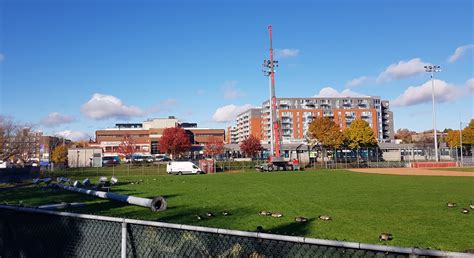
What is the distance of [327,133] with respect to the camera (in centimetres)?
7700

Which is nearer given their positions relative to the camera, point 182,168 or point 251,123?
point 182,168

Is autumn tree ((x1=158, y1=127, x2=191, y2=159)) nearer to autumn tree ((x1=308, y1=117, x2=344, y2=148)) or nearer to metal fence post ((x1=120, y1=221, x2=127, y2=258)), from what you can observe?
autumn tree ((x1=308, y1=117, x2=344, y2=148))

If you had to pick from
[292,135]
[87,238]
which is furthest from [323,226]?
→ [292,135]

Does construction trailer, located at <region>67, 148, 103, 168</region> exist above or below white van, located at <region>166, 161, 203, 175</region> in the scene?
above

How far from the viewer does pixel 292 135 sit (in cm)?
14850

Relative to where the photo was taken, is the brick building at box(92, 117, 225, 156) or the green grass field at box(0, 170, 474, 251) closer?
the green grass field at box(0, 170, 474, 251)

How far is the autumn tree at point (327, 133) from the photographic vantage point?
252ft

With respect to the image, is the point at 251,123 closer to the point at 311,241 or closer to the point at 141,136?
the point at 141,136

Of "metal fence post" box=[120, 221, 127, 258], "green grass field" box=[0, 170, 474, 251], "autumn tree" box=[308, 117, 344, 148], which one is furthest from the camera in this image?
"autumn tree" box=[308, 117, 344, 148]

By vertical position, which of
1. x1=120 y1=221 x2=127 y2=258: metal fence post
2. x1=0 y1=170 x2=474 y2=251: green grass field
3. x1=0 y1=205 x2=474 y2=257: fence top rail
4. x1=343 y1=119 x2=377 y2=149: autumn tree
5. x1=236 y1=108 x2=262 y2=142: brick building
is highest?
x1=236 y1=108 x2=262 y2=142: brick building

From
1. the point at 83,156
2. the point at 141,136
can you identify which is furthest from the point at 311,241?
the point at 141,136

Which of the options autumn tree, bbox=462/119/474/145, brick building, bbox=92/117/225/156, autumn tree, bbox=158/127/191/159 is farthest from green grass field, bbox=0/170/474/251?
brick building, bbox=92/117/225/156

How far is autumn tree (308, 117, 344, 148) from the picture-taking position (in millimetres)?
76688

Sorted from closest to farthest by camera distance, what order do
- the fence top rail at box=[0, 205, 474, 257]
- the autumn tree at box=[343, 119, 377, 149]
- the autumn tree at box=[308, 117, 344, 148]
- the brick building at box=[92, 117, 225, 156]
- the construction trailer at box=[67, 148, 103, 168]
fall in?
the fence top rail at box=[0, 205, 474, 257] → the autumn tree at box=[308, 117, 344, 148] → the construction trailer at box=[67, 148, 103, 168] → the autumn tree at box=[343, 119, 377, 149] → the brick building at box=[92, 117, 225, 156]
